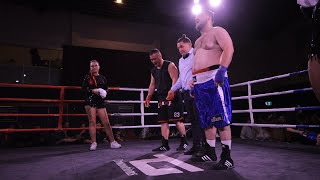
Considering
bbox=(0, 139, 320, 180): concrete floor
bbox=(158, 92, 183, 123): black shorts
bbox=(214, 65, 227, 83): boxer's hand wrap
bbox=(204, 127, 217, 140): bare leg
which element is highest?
bbox=(214, 65, 227, 83): boxer's hand wrap

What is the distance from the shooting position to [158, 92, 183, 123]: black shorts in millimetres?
3656

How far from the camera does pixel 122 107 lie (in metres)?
10.4

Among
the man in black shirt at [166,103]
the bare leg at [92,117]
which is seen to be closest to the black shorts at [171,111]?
the man in black shirt at [166,103]

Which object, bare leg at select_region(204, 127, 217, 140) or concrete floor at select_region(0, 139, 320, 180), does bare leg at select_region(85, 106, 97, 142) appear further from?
Answer: bare leg at select_region(204, 127, 217, 140)

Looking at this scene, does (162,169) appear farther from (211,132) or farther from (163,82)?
(163,82)

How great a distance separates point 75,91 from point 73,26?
2.42 meters

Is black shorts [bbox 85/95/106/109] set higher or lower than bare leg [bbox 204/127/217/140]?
higher

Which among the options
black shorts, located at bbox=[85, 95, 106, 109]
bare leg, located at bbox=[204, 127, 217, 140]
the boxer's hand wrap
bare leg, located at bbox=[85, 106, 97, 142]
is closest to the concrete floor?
bare leg, located at bbox=[204, 127, 217, 140]

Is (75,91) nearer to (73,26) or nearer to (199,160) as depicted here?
(73,26)

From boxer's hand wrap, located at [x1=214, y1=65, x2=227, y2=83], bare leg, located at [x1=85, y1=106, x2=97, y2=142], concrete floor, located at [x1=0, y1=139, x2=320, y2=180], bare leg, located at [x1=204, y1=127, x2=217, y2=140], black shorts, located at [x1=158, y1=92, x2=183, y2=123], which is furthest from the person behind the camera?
bare leg, located at [x1=85, y1=106, x2=97, y2=142]

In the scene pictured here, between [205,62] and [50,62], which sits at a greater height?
[50,62]

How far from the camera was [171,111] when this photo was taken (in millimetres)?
3660

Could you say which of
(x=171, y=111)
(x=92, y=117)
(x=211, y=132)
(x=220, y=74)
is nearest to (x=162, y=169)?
(x=211, y=132)

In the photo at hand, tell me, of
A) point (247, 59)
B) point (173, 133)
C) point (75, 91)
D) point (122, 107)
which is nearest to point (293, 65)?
point (247, 59)
